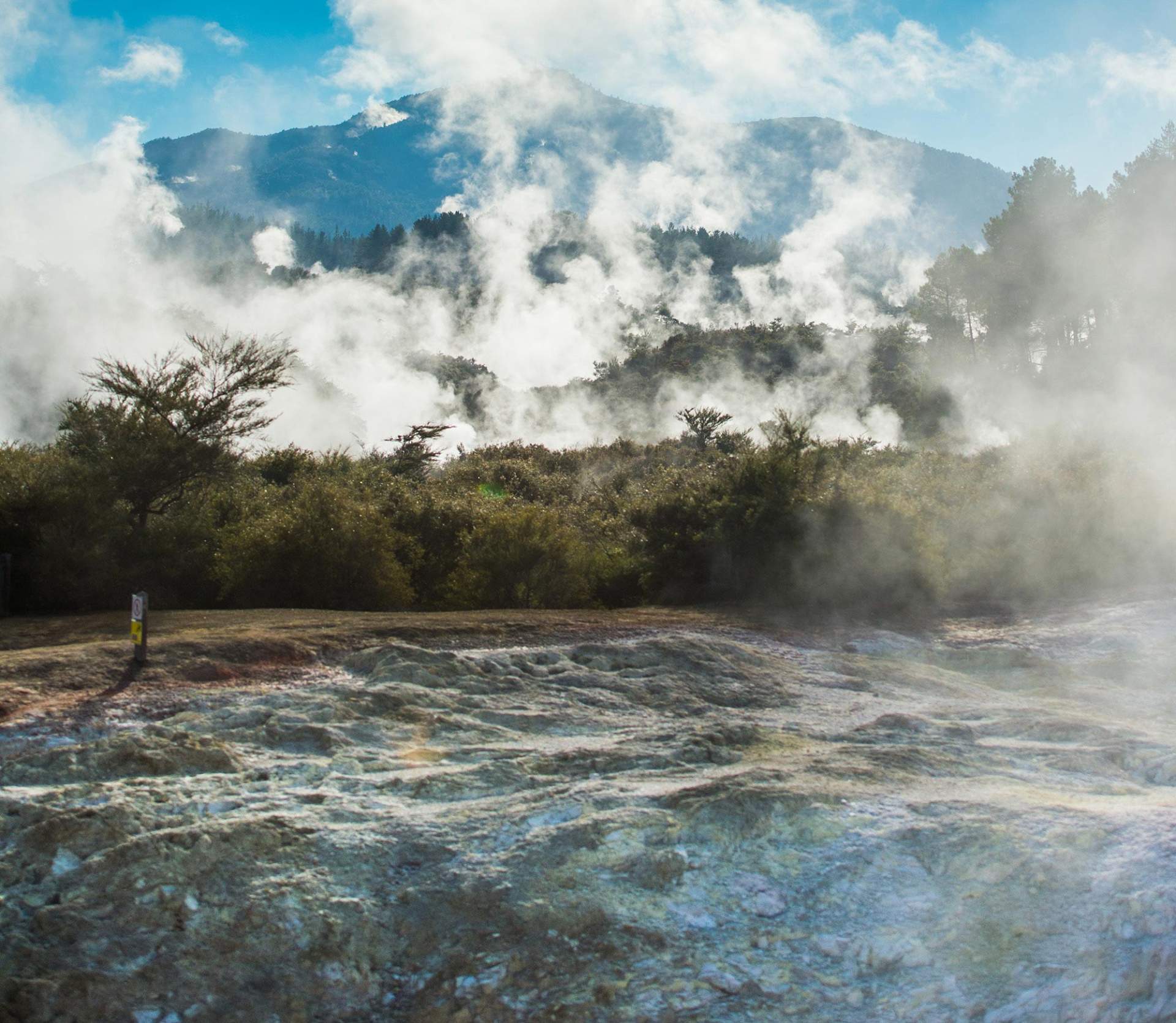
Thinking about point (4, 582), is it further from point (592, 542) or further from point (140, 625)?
point (592, 542)

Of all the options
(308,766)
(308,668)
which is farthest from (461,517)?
(308,766)

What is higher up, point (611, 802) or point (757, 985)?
point (611, 802)

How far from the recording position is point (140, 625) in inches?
287

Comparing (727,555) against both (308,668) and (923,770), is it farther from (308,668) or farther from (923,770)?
(923,770)

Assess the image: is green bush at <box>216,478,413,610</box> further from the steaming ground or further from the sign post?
the steaming ground

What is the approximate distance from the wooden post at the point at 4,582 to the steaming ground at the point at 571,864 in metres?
4.72

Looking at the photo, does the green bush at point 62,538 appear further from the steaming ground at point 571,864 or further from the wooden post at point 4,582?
the steaming ground at point 571,864

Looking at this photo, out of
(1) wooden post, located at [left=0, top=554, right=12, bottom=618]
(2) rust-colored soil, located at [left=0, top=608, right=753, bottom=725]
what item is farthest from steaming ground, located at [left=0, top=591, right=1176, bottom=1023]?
(1) wooden post, located at [left=0, top=554, right=12, bottom=618]

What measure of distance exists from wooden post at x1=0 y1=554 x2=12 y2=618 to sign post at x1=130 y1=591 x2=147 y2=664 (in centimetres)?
378

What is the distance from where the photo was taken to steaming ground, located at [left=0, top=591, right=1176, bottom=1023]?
3725mm

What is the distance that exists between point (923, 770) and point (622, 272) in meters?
82.6

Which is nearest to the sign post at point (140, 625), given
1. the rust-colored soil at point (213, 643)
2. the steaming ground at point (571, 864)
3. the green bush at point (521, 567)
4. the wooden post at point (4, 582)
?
the rust-colored soil at point (213, 643)

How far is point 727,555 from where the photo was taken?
13055mm

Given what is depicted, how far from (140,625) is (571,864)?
4.29 meters
